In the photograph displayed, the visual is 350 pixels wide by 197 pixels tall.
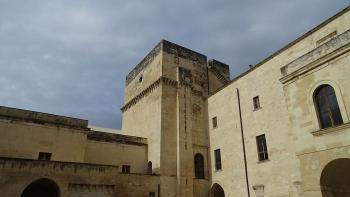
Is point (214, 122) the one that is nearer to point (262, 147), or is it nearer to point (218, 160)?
point (218, 160)

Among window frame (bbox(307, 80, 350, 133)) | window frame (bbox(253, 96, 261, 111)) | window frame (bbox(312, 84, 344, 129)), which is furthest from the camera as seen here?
window frame (bbox(253, 96, 261, 111))

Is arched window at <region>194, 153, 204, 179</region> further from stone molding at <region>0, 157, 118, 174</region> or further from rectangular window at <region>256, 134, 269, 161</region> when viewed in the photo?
stone molding at <region>0, 157, 118, 174</region>

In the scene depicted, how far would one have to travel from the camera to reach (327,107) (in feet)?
36.3

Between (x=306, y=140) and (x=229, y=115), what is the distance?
8308 millimetres

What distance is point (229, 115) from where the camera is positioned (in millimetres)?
19562

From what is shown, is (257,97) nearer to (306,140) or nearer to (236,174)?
(236,174)

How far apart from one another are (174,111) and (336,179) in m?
12.6

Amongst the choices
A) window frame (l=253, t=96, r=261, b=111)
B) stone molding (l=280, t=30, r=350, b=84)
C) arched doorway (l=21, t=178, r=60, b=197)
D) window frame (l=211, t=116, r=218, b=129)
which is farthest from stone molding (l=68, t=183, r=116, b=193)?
stone molding (l=280, t=30, r=350, b=84)

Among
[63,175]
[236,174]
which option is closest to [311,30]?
[236,174]

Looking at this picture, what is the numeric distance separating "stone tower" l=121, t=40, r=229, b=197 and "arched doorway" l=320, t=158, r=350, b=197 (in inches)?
407

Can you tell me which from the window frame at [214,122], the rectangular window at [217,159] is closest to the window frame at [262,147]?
the rectangular window at [217,159]

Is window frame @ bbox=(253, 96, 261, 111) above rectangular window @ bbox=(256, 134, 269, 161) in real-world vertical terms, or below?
above

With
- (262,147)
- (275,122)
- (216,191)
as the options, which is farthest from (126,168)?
(275,122)

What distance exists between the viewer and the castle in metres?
11.1
